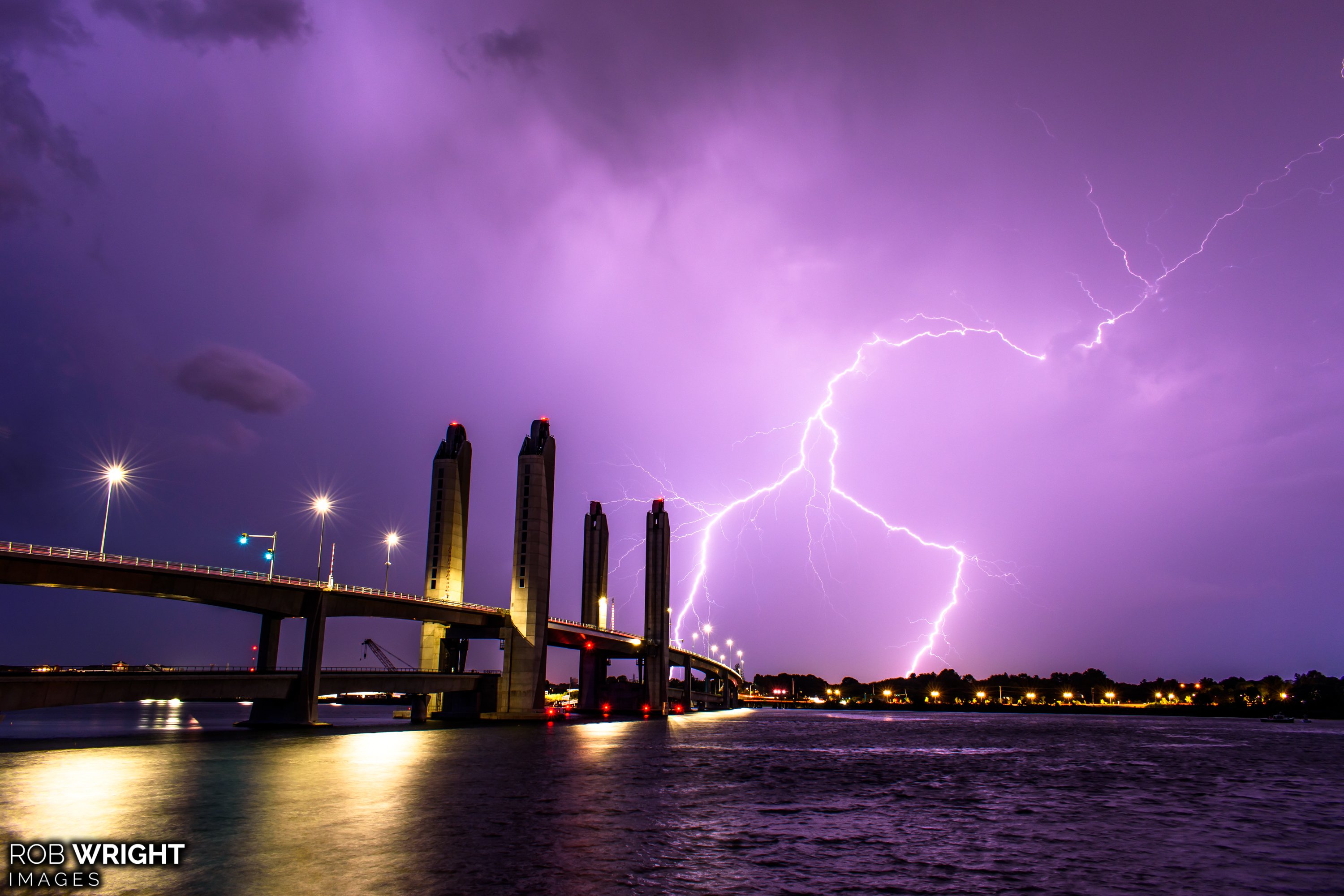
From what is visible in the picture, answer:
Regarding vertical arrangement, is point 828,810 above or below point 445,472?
below

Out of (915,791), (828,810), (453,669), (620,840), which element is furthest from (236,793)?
(453,669)

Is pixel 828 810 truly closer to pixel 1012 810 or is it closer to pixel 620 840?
pixel 1012 810

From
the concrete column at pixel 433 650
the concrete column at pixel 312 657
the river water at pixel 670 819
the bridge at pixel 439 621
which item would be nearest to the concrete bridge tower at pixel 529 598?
the bridge at pixel 439 621

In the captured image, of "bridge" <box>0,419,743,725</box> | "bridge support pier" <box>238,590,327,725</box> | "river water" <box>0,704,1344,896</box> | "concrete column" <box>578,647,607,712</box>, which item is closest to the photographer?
"river water" <box>0,704,1344,896</box>

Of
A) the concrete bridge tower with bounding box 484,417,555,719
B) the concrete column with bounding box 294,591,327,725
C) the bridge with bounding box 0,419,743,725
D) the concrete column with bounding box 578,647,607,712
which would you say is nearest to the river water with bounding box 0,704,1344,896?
the bridge with bounding box 0,419,743,725

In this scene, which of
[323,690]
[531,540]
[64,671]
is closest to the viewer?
[64,671]

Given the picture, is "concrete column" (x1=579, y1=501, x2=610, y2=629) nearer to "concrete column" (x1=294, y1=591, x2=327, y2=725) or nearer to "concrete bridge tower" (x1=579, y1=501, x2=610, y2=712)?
"concrete bridge tower" (x1=579, y1=501, x2=610, y2=712)
